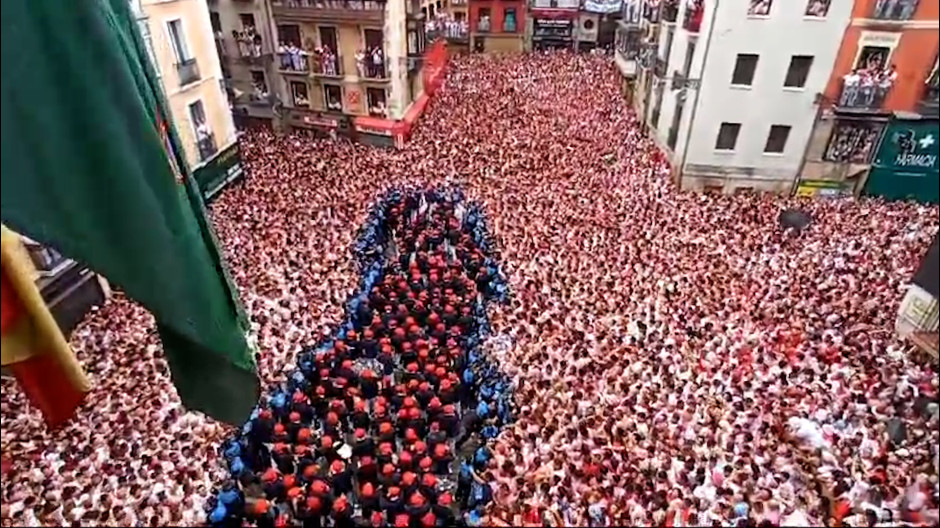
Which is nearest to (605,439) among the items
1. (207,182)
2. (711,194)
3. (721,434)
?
(721,434)

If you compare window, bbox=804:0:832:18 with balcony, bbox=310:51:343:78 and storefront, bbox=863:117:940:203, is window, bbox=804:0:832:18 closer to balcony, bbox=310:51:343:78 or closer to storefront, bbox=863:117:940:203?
storefront, bbox=863:117:940:203

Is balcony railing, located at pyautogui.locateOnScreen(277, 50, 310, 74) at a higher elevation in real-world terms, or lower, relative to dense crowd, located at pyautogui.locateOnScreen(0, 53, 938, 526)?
higher

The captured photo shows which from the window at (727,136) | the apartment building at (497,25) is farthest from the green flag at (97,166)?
the apartment building at (497,25)

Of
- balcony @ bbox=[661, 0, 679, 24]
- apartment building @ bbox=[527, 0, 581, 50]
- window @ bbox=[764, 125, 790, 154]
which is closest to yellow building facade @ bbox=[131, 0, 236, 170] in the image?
window @ bbox=[764, 125, 790, 154]

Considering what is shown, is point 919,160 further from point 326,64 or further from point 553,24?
point 553,24

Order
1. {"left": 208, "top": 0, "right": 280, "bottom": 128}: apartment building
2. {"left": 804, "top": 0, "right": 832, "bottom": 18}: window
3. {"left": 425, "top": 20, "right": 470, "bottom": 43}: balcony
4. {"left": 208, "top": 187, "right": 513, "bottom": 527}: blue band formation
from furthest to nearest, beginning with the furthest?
{"left": 425, "top": 20, "right": 470, "bottom": 43}: balcony → {"left": 208, "top": 0, "right": 280, "bottom": 128}: apartment building → {"left": 804, "top": 0, "right": 832, "bottom": 18}: window → {"left": 208, "top": 187, "right": 513, "bottom": 527}: blue band formation

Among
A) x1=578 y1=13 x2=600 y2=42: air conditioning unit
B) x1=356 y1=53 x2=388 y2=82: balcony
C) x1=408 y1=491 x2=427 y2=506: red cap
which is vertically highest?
x1=356 y1=53 x2=388 y2=82: balcony

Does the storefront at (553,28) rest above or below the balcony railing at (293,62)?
below

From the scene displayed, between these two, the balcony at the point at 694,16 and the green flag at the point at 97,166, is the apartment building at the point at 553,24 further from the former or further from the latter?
the green flag at the point at 97,166
